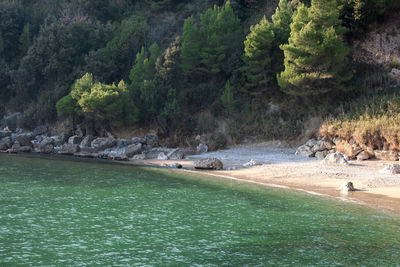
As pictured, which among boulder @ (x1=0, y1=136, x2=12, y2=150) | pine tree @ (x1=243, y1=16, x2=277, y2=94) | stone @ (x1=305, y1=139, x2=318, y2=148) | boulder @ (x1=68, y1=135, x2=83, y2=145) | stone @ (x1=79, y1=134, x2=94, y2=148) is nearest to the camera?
stone @ (x1=305, y1=139, x2=318, y2=148)

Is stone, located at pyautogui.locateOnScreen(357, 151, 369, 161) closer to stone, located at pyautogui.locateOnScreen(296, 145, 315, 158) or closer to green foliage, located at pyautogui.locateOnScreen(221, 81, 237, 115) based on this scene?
stone, located at pyautogui.locateOnScreen(296, 145, 315, 158)

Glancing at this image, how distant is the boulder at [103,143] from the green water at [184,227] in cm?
1699

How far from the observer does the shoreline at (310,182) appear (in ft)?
53.9

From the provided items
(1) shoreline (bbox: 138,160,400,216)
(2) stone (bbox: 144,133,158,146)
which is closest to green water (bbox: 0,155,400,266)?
(1) shoreline (bbox: 138,160,400,216)

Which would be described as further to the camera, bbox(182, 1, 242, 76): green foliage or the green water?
bbox(182, 1, 242, 76): green foliage

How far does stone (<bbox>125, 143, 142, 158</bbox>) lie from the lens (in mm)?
34219

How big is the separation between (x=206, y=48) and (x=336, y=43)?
44.2 ft

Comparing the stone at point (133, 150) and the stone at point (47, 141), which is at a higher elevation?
the stone at point (47, 141)

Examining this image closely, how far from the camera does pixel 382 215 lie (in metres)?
14.1

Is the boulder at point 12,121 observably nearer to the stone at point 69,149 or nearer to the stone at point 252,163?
the stone at point 69,149

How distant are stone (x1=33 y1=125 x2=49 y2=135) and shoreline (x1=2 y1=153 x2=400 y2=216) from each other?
2185cm

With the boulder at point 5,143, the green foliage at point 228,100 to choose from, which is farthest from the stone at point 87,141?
the green foliage at point 228,100

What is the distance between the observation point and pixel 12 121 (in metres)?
49.7

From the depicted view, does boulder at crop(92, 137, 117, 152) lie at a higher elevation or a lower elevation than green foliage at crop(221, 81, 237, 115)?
lower
